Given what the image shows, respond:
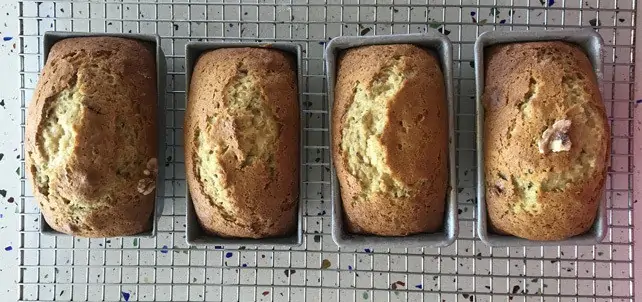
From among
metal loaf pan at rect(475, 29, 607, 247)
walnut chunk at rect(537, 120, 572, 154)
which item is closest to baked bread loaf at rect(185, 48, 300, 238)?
metal loaf pan at rect(475, 29, 607, 247)

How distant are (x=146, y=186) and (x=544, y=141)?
910 mm

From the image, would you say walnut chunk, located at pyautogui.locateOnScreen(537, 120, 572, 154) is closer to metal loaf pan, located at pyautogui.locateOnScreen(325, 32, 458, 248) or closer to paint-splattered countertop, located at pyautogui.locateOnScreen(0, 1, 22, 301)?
metal loaf pan, located at pyautogui.locateOnScreen(325, 32, 458, 248)

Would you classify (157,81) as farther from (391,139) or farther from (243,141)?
(391,139)

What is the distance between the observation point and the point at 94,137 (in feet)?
4.09

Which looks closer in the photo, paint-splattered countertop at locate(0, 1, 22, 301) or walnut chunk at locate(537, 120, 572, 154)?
walnut chunk at locate(537, 120, 572, 154)

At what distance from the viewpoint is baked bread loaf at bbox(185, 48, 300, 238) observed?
127 cm

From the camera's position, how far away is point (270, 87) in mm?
1293

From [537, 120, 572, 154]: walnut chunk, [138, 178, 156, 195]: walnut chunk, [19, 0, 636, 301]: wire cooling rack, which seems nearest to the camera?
[537, 120, 572, 154]: walnut chunk

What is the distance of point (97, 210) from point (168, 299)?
1.33 feet

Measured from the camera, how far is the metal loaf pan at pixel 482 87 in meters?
1.33

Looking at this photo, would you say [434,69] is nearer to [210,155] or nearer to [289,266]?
[210,155]

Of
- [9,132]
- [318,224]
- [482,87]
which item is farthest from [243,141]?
[9,132]

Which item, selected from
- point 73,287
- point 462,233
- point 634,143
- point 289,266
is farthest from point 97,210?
point 634,143

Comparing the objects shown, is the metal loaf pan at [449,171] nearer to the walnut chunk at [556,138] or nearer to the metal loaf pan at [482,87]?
the metal loaf pan at [482,87]
